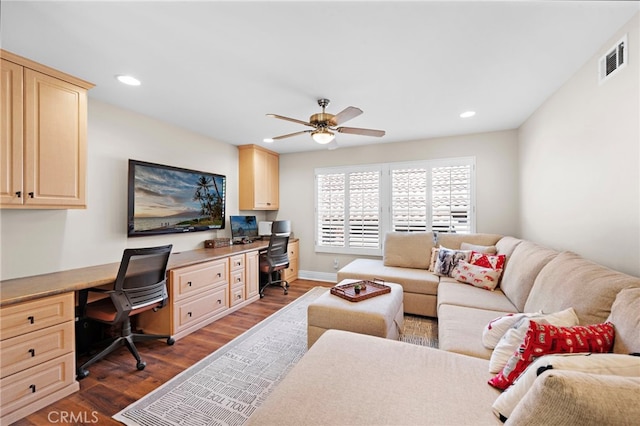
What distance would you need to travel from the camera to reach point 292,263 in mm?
4820

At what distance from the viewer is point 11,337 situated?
1.62 meters

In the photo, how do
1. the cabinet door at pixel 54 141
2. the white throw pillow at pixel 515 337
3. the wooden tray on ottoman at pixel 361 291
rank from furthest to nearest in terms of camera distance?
the wooden tray on ottoman at pixel 361 291, the cabinet door at pixel 54 141, the white throw pillow at pixel 515 337

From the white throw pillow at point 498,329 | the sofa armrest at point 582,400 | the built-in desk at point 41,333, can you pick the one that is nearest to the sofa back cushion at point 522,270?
the white throw pillow at point 498,329

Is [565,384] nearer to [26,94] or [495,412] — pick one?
[495,412]

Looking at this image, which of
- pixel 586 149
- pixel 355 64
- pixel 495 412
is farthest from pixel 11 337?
pixel 586 149

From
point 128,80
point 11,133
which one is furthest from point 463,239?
point 11,133

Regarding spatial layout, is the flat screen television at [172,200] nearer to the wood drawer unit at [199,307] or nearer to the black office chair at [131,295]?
the black office chair at [131,295]

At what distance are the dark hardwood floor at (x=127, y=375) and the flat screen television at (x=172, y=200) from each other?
1.30 m

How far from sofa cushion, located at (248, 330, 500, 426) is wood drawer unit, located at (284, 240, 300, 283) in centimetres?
329

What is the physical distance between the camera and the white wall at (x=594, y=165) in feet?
5.17

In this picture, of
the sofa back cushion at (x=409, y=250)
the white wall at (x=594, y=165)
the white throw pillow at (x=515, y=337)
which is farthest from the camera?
the sofa back cushion at (x=409, y=250)

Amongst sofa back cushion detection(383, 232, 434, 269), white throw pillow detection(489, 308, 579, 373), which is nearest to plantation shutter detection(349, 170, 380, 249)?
sofa back cushion detection(383, 232, 434, 269)

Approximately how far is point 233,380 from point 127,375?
0.88 meters

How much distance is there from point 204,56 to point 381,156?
3.20 meters
